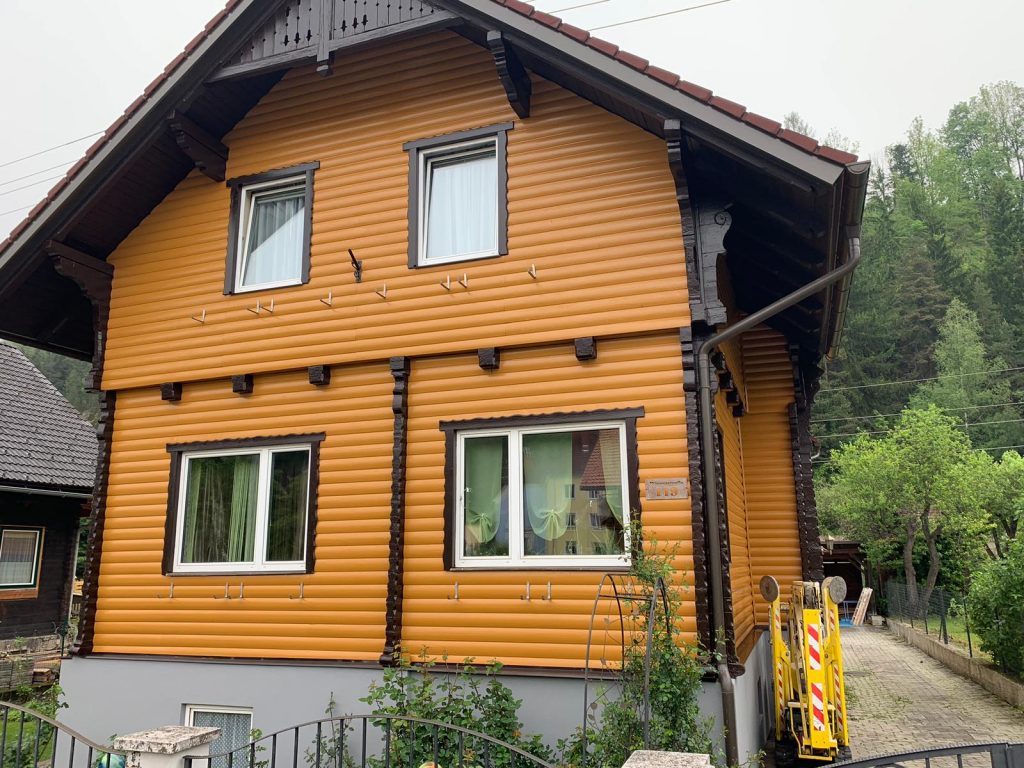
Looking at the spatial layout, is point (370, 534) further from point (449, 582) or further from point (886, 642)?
point (886, 642)

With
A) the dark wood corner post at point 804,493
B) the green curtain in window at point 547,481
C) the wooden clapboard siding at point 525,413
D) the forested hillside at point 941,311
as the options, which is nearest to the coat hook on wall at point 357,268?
the wooden clapboard siding at point 525,413

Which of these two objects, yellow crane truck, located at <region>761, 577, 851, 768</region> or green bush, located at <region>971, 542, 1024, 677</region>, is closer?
yellow crane truck, located at <region>761, 577, 851, 768</region>

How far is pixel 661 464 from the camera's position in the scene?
6488 millimetres

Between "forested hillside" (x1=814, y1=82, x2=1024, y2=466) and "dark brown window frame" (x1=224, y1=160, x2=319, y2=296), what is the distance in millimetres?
34133

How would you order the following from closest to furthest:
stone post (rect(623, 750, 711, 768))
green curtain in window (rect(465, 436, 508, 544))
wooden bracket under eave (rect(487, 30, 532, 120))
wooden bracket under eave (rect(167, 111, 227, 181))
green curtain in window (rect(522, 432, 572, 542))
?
stone post (rect(623, 750, 711, 768)), green curtain in window (rect(522, 432, 572, 542)), wooden bracket under eave (rect(487, 30, 532, 120)), green curtain in window (rect(465, 436, 508, 544)), wooden bracket under eave (rect(167, 111, 227, 181))

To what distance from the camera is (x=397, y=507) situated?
7184 mm

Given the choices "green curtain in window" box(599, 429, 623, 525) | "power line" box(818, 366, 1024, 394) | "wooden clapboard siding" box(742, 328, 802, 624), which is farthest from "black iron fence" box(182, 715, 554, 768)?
"power line" box(818, 366, 1024, 394)

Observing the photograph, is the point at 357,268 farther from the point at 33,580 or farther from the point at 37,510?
the point at 33,580

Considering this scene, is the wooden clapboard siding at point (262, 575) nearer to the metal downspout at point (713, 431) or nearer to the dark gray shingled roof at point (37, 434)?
the metal downspout at point (713, 431)

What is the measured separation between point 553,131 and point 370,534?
428cm

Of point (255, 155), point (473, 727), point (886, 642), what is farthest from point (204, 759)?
point (886, 642)

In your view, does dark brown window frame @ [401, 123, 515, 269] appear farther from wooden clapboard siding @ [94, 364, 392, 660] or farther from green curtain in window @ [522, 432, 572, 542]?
green curtain in window @ [522, 432, 572, 542]

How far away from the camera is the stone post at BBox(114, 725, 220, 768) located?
4.16 metres

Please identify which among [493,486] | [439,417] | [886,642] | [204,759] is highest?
[439,417]
